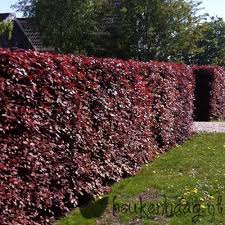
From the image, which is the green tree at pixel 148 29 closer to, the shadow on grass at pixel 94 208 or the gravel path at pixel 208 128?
the gravel path at pixel 208 128

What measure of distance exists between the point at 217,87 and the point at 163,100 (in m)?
8.35

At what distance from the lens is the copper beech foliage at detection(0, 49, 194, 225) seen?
5434mm

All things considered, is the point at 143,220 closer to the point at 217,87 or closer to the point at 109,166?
the point at 109,166

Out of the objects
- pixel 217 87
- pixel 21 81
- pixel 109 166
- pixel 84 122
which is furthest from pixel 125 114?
pixel 217 87

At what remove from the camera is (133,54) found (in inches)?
1228

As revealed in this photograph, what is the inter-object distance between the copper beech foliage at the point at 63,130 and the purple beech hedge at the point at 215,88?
8800 millimetres

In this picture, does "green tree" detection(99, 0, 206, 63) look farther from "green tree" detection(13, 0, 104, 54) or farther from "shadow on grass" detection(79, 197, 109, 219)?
"shadow on grass" detection(79, 197, 109, 219)

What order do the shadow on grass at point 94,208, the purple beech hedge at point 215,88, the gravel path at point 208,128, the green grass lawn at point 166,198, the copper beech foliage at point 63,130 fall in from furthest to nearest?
the purple beech hedge at point 215,88 → the gravel path at point 208,128 → the shadow on grass at point 94,208 → the green grass lawn at point 166,198 → the copper beech foliage at point 63,130

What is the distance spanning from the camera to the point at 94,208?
22.0 ft

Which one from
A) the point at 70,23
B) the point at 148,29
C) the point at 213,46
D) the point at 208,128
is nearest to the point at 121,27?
the point at 148,29

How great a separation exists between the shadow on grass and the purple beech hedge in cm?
1178

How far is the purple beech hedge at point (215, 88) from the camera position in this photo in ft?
60.4

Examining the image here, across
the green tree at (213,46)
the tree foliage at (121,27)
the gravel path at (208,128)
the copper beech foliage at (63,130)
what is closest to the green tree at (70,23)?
the tree foliage at (121,27)

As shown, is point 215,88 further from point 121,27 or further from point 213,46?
point 213,46
